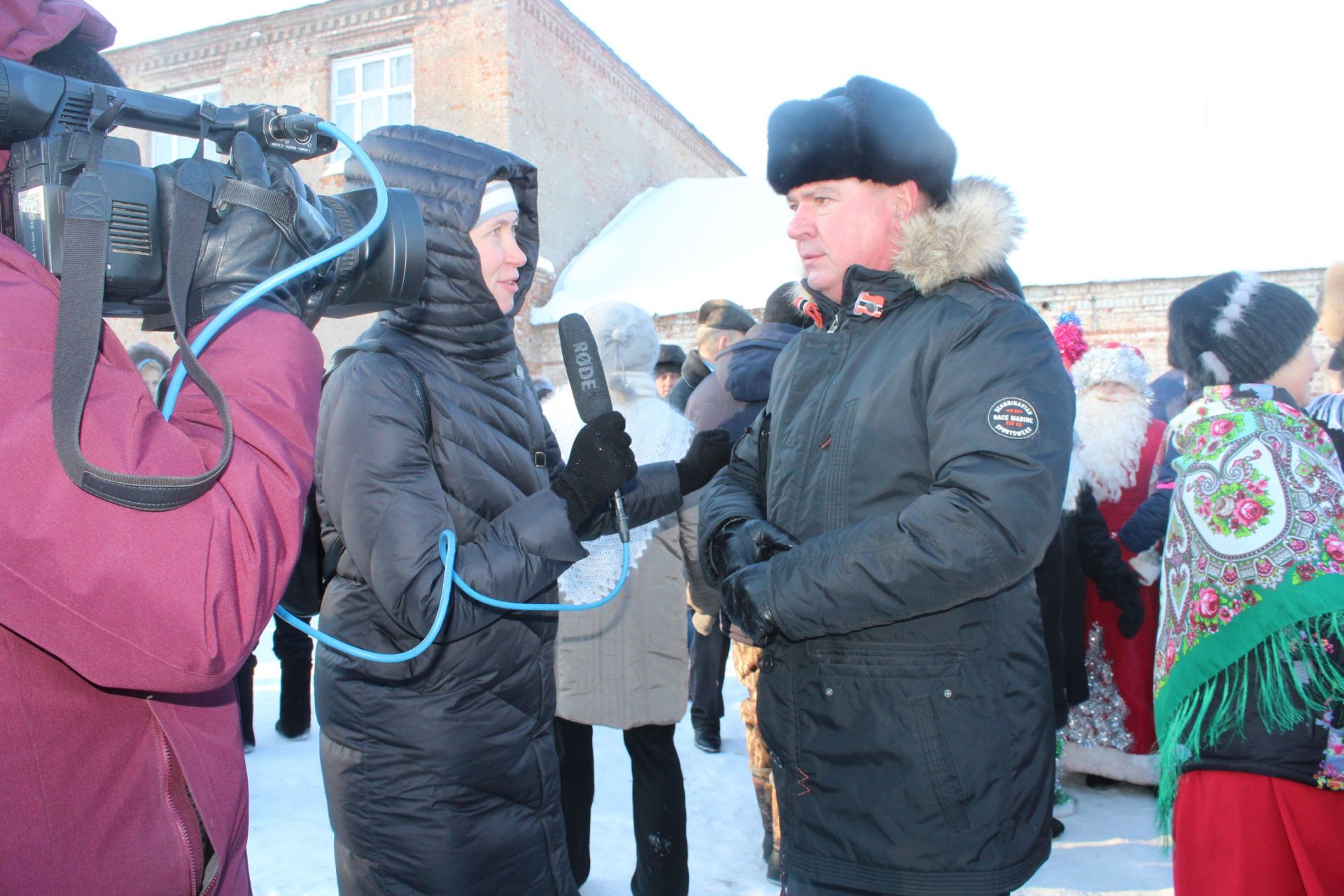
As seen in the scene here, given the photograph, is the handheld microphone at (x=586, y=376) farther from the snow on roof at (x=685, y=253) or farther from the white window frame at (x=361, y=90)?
the white window frame at (x=361, y=90)

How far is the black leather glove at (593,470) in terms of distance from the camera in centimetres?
179

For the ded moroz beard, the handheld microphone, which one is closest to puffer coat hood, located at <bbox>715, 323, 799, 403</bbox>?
the handheld microphone

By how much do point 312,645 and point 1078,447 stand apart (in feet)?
12.6

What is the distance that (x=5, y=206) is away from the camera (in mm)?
967

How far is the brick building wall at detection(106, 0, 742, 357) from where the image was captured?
13625 mm

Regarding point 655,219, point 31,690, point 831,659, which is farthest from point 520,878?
point 655,219

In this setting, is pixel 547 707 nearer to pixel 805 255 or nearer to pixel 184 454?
pixel 805 255

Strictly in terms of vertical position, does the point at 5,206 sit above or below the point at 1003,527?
above

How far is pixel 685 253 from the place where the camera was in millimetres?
14516

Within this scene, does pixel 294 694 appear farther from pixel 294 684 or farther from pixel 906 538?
pixel 906 538

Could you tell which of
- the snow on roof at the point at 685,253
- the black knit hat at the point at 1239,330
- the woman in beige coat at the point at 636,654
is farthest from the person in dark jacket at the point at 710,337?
the snow on roof at the point at 685,253

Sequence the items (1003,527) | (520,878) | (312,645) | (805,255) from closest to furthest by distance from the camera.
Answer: (1003,527) → (520,878) → (805,255) → (312,645)

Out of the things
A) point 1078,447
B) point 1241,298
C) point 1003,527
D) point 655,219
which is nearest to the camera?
point 1003,527

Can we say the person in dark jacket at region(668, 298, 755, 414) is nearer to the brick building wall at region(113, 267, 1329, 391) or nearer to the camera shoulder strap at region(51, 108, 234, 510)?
the camera shoulder strap at region(51, 108, 234, 510)
